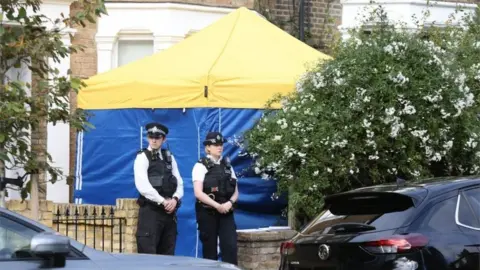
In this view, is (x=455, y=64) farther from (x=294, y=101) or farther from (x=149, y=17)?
(x=149, y=17)

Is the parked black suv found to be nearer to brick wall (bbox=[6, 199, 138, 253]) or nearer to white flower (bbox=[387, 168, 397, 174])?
white flower (bbox=[387, 168, 397, 174])

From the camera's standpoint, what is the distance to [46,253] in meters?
7.12

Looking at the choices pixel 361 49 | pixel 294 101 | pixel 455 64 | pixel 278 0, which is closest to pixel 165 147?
pixel 294 101

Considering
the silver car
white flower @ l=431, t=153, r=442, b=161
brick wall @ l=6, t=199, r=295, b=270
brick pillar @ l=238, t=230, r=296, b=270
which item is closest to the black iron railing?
brick wall @ l=6, t=199, r=295, b=270

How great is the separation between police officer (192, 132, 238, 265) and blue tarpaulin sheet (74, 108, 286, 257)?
4.21ft

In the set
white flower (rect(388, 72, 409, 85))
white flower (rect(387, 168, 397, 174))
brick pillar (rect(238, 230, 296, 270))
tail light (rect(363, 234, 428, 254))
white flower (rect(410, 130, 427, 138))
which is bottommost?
brick pillar (rect(238, 230, 296, 270))

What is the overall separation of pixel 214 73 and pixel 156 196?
241cm

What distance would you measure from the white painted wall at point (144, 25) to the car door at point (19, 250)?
34.4ft

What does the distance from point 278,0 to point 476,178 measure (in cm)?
1064

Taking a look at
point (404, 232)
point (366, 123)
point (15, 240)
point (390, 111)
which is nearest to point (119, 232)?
point (366, 123)

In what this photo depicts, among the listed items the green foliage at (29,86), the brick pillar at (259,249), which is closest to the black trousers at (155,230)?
the brick pillar at (259,249)

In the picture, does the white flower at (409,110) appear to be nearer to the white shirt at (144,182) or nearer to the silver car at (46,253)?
the white shirt at (144,182)

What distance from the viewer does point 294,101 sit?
13930 mm

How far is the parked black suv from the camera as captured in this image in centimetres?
922
